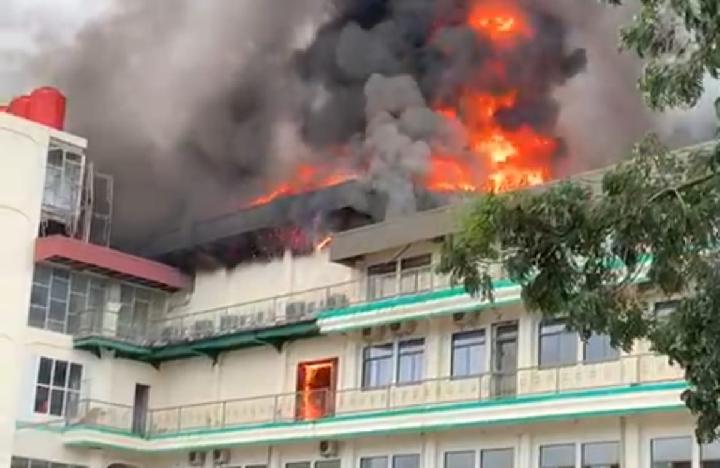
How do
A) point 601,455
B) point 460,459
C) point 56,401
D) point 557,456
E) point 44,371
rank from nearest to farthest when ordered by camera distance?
1. point 601,455
2. point 557,456
3. point 460,459
4. point 44,371
5. point 56,401

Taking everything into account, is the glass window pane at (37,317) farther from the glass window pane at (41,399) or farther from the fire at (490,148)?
the fire at (490,148)

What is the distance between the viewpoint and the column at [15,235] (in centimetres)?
3412

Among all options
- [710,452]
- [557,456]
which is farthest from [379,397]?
[710,452]

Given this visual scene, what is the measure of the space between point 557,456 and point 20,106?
802 inches

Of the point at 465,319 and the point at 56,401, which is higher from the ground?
the point at 465,319

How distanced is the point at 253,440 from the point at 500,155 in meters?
13.7

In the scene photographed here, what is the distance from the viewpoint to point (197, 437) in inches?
1351

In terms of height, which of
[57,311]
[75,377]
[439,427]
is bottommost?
[439,427]

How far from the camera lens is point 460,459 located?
2947cm

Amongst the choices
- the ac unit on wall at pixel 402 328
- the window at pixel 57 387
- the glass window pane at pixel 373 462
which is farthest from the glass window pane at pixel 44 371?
the ac unit on wall at pixel 402 328

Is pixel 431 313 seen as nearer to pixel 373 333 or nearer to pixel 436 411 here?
pixel 436 411

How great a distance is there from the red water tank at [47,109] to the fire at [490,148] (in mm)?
11113

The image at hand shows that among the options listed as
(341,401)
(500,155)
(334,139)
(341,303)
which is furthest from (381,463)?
(334,139)

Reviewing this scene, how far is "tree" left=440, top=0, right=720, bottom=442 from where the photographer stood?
1189 cm
